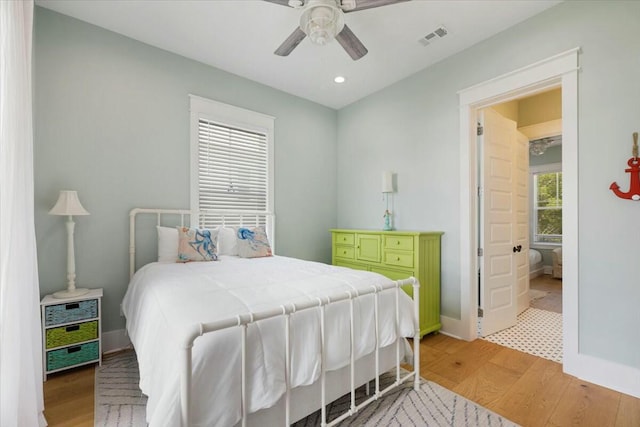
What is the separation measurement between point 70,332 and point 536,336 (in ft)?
13.8

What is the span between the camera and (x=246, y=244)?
9.89 ft

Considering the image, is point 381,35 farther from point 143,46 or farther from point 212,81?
point 143,46

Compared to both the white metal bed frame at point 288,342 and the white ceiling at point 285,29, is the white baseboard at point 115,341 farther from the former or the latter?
the white ceiling at point 285,29

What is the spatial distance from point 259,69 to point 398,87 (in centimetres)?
172

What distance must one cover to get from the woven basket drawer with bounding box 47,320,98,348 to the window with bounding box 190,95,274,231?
1269mm

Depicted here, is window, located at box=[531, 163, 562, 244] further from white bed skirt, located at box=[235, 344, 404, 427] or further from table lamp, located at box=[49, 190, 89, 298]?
table lamp, located at box=[49, 190, 89, 298]

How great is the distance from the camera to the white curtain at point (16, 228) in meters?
1.33

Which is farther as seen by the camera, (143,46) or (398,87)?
(398,87)

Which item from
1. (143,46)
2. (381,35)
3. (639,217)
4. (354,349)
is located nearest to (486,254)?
(639,217)

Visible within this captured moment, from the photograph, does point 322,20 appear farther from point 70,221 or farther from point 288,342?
point 70,221

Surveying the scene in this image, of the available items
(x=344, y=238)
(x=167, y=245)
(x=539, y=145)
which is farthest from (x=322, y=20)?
(x=539, y=145)

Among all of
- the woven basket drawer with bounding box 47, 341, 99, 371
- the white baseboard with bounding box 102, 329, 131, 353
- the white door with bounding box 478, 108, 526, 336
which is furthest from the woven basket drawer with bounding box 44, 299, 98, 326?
the white door with bounding box 478, 108, 526, 336

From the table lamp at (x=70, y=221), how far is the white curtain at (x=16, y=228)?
79 centimetres

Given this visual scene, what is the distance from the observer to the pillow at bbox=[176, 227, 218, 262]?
8.69 ft
